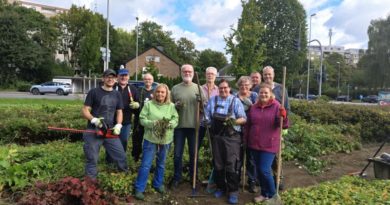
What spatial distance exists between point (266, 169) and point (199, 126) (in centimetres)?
120

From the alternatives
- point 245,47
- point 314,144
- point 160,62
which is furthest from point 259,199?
point 160,62

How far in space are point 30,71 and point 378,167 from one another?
56613 mm

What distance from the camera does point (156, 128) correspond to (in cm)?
575

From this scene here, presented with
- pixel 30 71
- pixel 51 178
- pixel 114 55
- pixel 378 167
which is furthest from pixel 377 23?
pixel 51 178

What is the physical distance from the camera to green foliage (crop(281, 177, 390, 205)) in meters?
5.71

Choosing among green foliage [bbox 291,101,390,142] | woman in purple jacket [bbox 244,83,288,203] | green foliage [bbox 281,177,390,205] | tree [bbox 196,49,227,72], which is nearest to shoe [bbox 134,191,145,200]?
woman in purple jacket [bbox 244,83,288,203]

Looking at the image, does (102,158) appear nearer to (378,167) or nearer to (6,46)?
(378,167)

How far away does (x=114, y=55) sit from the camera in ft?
231

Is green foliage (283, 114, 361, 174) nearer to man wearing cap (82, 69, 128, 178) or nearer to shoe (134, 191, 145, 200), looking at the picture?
shoe (134, 191, 145, 200)

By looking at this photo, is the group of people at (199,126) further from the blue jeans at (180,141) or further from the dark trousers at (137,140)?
the dark trousers at (137,140)

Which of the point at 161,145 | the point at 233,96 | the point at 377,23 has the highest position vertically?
the point at 377,23

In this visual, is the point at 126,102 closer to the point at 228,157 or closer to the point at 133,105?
the point at 133,105

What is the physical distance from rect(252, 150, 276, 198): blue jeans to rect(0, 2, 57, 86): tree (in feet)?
172

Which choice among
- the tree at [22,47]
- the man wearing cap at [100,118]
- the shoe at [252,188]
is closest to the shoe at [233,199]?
the shoe at [252,188]
